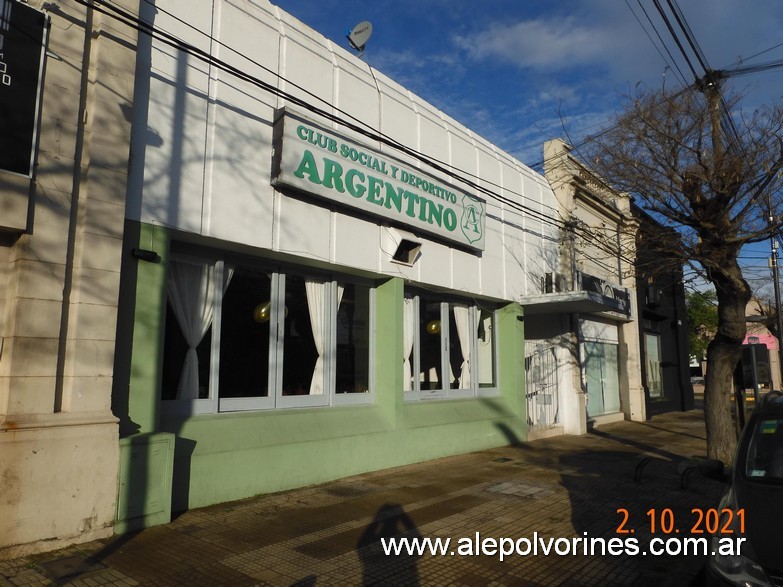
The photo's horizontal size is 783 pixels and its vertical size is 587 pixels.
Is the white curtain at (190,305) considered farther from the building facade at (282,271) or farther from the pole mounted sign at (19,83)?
the pole mounted sign at (19,83)

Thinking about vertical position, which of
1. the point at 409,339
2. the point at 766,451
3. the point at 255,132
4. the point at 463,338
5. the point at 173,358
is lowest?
the point at 766,451

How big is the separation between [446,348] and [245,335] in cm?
502

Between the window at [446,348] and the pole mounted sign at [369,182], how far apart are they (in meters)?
1.49

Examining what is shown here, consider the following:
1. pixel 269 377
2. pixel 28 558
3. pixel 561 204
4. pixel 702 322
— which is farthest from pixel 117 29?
pixel 702 322

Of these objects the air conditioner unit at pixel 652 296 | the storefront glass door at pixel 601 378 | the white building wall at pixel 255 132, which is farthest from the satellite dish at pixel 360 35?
the air conditioner unit at pixel 652 296

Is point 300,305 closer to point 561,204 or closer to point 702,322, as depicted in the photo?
point 561,204

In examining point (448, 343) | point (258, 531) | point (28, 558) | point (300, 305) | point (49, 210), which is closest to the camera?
point (28, 558)

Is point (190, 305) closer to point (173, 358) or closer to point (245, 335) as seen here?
point (173, 358)

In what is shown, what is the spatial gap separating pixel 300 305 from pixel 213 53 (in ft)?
12.5

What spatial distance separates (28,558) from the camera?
512cm

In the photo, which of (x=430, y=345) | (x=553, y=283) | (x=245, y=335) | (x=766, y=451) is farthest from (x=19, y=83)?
(x=553, y=283)

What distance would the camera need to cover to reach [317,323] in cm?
932

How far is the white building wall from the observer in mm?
7051

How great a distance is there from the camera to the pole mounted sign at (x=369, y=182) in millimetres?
8281
